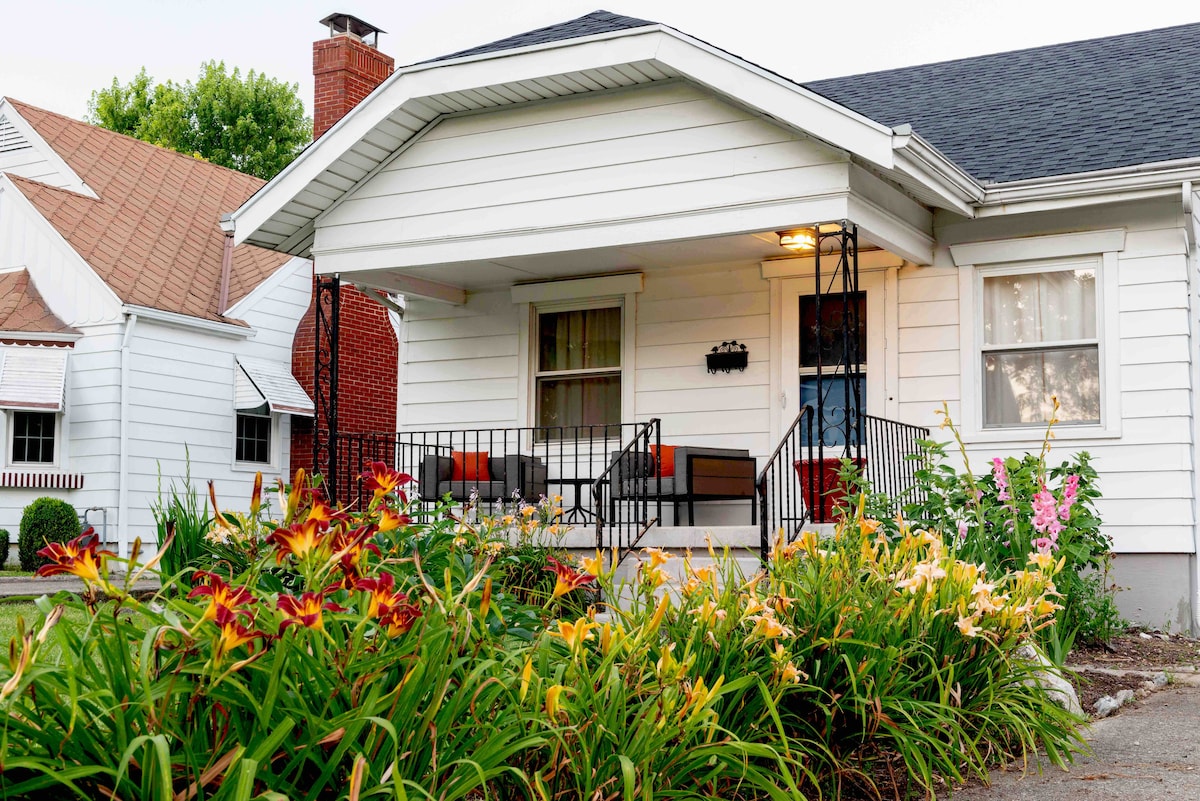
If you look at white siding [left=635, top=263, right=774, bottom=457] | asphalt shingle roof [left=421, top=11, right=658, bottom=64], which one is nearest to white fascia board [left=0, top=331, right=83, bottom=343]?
asphalt shingle roof [left=421, top=11, right=658, bottom=64]

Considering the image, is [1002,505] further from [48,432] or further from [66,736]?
[48,432]

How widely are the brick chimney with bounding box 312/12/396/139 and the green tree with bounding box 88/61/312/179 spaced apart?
1849cm

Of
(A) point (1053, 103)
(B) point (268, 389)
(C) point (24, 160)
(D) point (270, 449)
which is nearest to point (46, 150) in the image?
(C) point (24, 160)

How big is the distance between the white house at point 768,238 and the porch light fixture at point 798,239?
0.36ft

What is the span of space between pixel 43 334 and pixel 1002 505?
1241cm

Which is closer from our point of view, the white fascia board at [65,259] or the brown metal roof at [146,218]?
the white fascia board at [65,259]

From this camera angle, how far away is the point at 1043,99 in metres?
11.4

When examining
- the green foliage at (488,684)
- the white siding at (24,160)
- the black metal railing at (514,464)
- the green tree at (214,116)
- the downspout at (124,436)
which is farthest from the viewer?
the green tree at (214,116)

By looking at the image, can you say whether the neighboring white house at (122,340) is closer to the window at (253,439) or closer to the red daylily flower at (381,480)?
the window at (253,439)

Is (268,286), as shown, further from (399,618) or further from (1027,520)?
(399,618)

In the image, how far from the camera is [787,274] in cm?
1041

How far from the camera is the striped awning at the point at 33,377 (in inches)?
588

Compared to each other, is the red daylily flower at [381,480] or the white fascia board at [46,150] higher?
the white fascia board at [46,150]

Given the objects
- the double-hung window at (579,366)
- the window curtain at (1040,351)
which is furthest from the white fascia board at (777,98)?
the double-hung window at (579,366)
